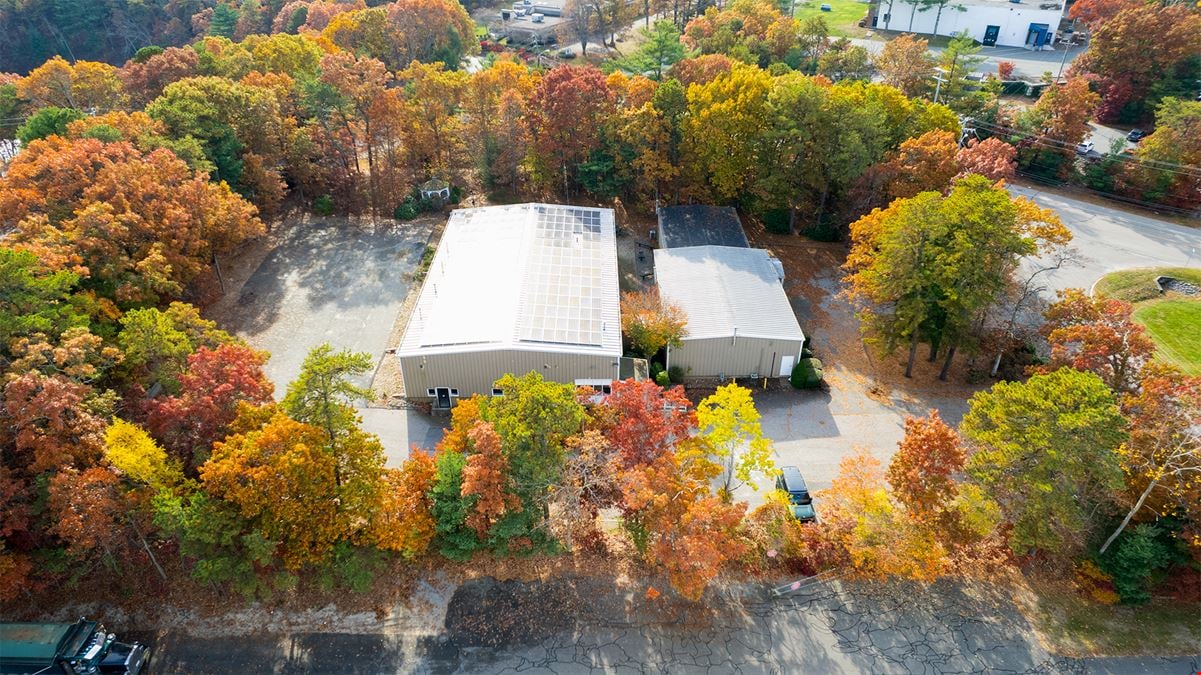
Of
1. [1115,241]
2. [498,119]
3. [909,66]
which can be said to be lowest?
[1115,241]

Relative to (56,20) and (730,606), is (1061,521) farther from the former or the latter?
(56,20)

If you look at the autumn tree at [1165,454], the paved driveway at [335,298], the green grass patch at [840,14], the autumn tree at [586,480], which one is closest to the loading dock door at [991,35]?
the green grass patch at [840,14]

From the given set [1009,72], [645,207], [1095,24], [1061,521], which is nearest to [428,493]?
[1061,521]

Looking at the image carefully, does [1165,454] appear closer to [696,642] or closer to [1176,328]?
[696,642]

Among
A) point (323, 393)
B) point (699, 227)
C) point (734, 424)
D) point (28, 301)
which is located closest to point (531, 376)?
point (323, 393)

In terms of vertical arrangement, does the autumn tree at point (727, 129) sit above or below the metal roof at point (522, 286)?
above

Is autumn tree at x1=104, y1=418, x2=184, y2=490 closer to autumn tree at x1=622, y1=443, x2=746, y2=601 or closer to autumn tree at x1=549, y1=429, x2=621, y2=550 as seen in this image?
autumn tree at x1=549, y1=429, x2=621, y2=550

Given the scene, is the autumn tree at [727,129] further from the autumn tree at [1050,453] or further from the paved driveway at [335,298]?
the autumn tree at [1050,453]
